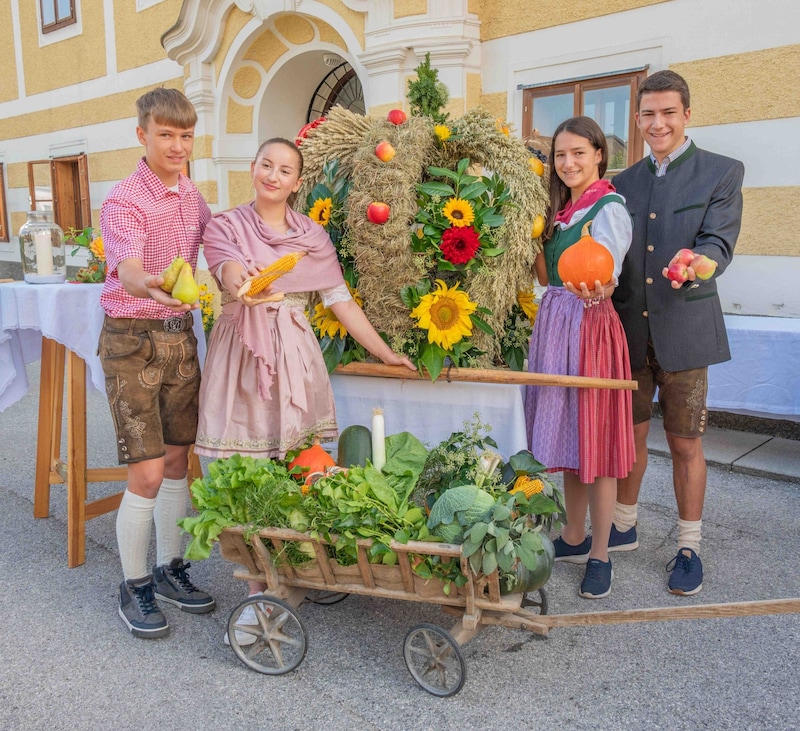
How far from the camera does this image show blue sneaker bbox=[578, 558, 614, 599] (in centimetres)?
289

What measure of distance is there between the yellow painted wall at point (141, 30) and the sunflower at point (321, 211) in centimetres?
732

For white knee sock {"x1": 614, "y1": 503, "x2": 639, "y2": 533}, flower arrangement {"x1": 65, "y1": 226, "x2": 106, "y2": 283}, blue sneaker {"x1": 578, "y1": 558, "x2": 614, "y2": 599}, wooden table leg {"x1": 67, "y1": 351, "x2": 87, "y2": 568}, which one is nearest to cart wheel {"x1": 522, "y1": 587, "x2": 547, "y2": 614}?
blue sneaker {"x1": 578, "y1": 558, "x2": 614, "y2": 599}

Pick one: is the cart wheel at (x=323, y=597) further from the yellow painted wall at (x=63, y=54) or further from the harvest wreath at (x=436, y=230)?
the yellow painted wall at (x=63, y=54)

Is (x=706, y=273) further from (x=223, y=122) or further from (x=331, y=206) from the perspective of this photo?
(x=223, y=122)

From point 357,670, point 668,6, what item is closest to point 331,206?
point 357,670

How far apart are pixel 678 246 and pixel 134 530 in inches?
87.7

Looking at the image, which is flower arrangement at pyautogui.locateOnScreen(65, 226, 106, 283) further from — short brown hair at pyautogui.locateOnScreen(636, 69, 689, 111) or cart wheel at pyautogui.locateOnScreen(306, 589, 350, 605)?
short brown hair at pyautogui.locateOnScreen(636, 69, 689, 111)

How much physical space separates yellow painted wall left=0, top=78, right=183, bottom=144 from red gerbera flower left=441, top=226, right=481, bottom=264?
24.2 feet

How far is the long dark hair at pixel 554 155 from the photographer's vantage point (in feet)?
8.57

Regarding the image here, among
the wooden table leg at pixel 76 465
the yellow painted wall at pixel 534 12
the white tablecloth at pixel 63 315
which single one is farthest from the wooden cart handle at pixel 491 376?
the yellow painted wall at pixel 534 12

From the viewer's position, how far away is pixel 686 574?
9.74ft

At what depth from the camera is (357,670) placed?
2.44 meters

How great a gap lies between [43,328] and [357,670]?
6.09ft

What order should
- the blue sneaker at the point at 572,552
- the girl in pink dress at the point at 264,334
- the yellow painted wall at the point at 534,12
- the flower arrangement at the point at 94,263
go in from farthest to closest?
1. the yellow painted wall at the point at 534,12
2. the flower arrangement at the point at 94,263
3. the blue sneaker at the point at 572,552
4. the girl in pink dress at the point at 264,334
